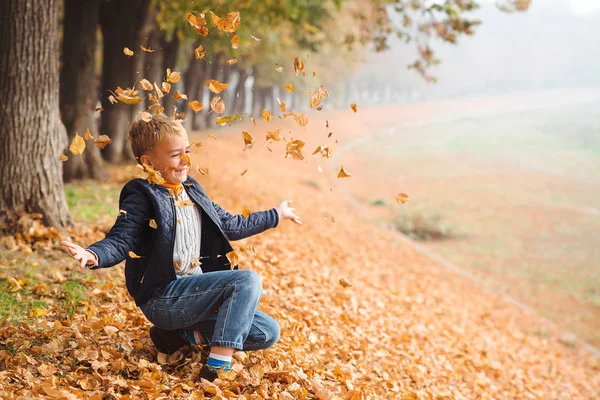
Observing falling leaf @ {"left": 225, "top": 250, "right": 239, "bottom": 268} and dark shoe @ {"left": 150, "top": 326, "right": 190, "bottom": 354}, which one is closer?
falling leaf @ {"left": 225, "top": 250, "right": 239, "bottom": 268}

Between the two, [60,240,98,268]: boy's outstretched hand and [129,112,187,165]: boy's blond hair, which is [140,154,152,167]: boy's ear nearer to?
[129,112,187,165]: boy's blond hair

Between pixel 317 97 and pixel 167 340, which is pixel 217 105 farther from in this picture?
pixel 167 340

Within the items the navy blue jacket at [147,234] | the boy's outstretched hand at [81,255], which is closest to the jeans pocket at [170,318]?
the navy blue jacket at [147,234]

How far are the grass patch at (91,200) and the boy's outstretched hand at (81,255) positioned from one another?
15.3 feet

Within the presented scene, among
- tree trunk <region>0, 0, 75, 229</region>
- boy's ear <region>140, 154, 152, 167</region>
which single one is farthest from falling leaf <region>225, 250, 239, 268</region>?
tree trunk <region>0, 0, 75, 229</region>

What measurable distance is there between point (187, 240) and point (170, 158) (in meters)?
0.52

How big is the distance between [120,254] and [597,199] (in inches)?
1179

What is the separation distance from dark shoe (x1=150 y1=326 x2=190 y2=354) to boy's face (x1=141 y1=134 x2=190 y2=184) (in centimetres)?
106

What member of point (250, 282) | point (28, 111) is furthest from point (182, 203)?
point (28, 111)

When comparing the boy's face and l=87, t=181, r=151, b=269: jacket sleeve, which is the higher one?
the boy's face

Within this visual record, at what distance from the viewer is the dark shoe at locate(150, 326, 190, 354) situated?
3.87 meters

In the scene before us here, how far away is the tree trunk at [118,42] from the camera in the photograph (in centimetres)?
1148

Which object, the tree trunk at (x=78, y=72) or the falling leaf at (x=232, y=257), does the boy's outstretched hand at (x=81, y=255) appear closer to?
the falling leaf at (x=232, y=257)

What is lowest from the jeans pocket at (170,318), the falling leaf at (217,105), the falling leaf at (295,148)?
the jeans pocket at (170,318)
